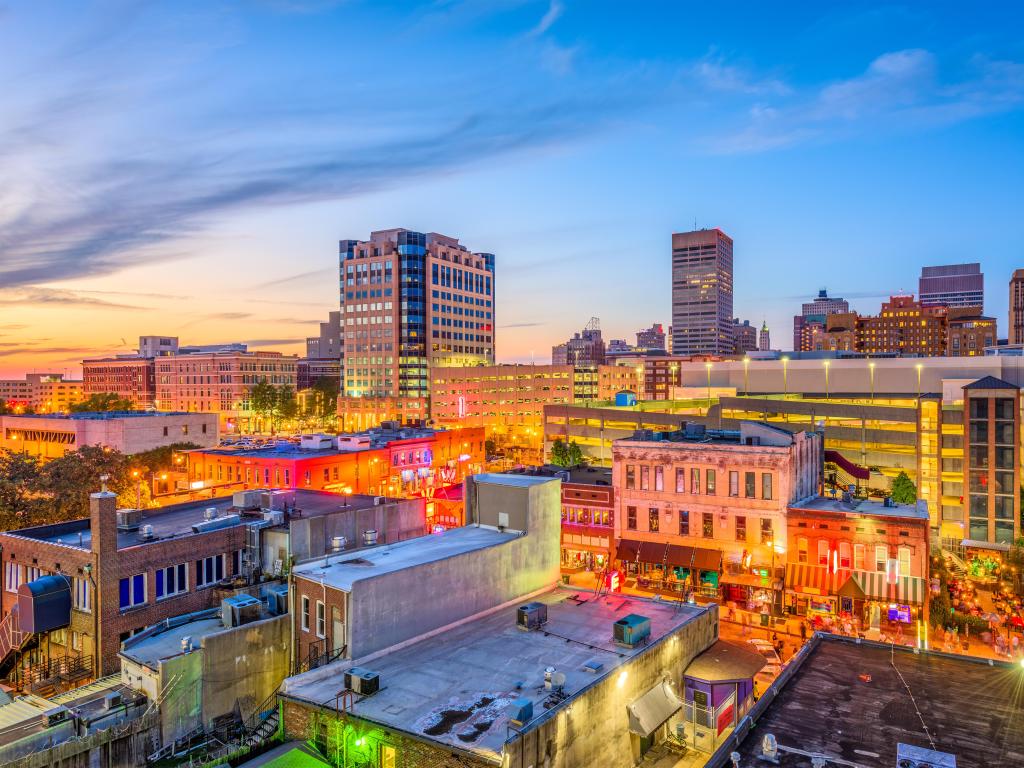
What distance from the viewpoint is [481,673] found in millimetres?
23328

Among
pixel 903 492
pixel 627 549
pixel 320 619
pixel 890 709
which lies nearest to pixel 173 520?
pixel 320 619

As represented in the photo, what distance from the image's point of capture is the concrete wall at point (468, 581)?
2445cm

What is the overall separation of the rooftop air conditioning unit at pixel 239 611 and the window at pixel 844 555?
116 ft

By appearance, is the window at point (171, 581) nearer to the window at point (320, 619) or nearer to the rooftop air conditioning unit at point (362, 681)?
the window at point (320, 619)

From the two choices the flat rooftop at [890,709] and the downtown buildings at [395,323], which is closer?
the flat rooftop at [890,709]

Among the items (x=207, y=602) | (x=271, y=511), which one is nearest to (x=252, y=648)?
(x=207, y=602)

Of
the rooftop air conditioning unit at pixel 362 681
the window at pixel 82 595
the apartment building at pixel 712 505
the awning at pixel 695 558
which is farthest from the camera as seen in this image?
the awning at pixel 695 558

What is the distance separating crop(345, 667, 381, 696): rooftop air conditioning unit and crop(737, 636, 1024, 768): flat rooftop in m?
11.1

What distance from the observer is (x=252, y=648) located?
27562mm

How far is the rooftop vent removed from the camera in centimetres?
2602

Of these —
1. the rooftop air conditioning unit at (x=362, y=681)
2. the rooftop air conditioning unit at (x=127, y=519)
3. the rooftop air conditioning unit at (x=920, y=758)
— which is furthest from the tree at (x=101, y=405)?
the rooftop air conditioning unit at (x=920, y=758)

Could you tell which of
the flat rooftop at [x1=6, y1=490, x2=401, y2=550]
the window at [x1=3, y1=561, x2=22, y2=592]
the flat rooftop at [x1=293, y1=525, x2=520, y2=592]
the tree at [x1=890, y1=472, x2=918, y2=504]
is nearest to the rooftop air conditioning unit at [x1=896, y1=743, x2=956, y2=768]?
the flat rooftop at [x1=293, y1=525, x2=520, y2=592]

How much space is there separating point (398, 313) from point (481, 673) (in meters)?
163

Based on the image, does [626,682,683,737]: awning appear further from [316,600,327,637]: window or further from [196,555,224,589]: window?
[196,555,224,589]: window
